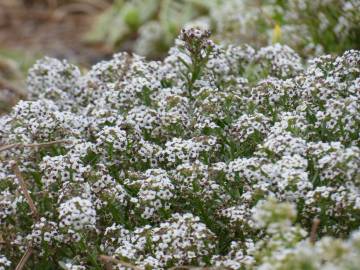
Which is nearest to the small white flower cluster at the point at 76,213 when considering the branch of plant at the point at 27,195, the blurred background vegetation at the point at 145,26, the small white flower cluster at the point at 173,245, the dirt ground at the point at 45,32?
the small white flower cluster at the point at 173,245

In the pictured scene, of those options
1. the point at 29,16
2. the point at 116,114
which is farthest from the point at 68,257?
the point at 29,16

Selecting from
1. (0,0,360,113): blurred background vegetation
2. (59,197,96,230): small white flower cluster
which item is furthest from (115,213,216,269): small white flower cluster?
(0,0,360,113): blurred background vegetation

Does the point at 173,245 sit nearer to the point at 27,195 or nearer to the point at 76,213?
the point at 76,213

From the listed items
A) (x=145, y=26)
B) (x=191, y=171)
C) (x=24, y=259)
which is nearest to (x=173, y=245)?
(x=191, y=171)

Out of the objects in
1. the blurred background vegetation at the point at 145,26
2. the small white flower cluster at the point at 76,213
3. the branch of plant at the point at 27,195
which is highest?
the blurred background vegetation at the point at 145,26

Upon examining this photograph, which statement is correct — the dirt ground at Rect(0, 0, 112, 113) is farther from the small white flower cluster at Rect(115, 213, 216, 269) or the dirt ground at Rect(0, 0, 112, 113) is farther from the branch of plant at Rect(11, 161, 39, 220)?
the small white flower cluster at Rect(115, 213, 216, 269)

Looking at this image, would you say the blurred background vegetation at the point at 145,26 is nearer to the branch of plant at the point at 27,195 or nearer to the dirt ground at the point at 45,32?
the dirt ground at the point at 45,32

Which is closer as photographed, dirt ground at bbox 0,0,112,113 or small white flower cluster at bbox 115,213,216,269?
small white flower cluster at bbox 115,213,216,269
